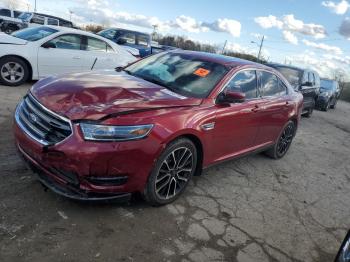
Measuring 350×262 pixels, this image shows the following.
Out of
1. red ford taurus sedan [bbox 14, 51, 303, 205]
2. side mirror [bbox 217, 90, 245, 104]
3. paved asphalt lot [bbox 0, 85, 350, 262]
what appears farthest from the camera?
side mirror [bbox 217, 90, 245, 104]

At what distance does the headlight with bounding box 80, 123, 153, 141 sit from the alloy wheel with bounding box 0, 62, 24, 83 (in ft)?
20.7

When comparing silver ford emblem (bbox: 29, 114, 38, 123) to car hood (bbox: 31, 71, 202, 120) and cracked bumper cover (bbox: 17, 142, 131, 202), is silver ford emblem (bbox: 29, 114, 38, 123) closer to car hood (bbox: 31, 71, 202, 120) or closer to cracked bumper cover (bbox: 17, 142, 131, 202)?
car hood (bbox: 31, 71, 202, 120)

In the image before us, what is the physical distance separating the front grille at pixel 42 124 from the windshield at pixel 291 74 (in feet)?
29.2

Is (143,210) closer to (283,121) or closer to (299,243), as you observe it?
(299,243)

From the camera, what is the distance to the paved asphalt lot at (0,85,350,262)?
329cm

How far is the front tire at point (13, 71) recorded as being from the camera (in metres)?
8.69

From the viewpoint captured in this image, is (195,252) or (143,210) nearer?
(195,252)

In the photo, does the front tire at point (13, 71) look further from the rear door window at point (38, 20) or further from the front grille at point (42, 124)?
the rear door window at point (38, 20)

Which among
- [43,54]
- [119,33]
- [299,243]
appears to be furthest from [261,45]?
[299,243]

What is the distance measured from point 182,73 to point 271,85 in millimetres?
1799

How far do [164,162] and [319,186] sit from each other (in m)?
3.10

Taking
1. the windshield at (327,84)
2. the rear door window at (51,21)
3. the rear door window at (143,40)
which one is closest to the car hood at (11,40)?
the rear door window at (143,40)

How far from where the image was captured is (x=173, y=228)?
380 cm

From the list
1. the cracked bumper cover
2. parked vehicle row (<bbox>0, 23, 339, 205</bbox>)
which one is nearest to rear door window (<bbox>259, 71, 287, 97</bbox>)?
parked vehicle row (<bbox>0, 23, 339, 205</bbox>)
